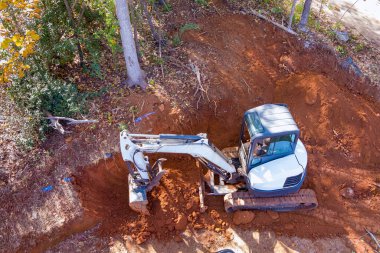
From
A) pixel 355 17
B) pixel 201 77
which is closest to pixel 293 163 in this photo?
pixel 201 77

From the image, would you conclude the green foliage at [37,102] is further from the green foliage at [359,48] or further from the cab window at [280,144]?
the green foliage at [359,48]

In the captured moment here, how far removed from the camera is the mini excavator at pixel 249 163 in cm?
725

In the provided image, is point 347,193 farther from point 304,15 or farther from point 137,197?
point 304,15

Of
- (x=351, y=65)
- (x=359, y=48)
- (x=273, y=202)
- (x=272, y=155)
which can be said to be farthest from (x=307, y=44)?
(x=273, y=202)

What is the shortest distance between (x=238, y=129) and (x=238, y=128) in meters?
0.03

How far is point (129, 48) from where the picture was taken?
344 inches

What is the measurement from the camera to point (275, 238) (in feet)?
26.6

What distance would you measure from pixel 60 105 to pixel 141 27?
4.14 metres

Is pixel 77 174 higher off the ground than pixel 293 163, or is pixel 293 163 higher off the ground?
pixel 293 163

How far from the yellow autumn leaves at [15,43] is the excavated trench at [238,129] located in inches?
122

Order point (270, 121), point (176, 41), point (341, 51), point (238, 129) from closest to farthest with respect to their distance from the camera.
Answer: point (270, 121) → point (238, 129) → point (176, 41) → point (341, 51)

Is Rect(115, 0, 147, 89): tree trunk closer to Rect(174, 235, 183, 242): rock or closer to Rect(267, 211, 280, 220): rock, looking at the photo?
Rect(174, 235, 183, 242): rock

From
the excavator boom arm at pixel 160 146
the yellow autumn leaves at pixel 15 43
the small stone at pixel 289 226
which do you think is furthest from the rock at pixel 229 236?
the yellow autumn leaves at pixel 15 43

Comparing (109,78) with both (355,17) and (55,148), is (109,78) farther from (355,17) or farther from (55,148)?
(355,17)
